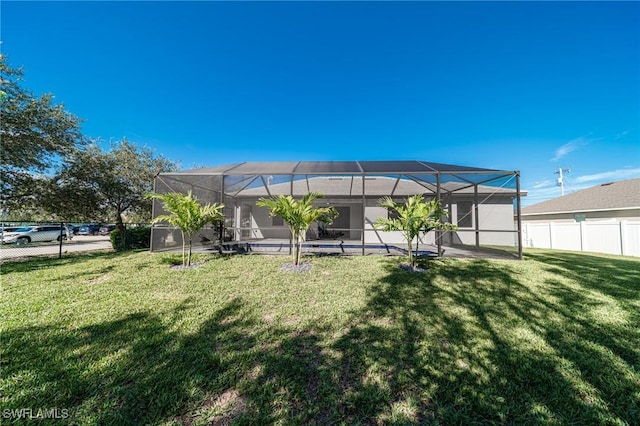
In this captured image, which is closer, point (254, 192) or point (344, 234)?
point (254, 192)

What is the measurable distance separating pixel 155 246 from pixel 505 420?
9487 millimetres

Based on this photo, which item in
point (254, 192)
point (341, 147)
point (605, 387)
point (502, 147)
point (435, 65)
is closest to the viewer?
point (605, 387)

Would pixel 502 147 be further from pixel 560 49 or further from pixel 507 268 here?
pixel 507 268

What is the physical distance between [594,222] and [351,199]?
1102cm

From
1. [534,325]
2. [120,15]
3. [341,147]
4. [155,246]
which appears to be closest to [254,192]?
[155,246]

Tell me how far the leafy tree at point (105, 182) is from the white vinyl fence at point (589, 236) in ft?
60.2

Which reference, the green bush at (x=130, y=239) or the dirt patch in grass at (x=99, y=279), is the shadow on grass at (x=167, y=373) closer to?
the dirt patch in grass at (x=99, y=279)

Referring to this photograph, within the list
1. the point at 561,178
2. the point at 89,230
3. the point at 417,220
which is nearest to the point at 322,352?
the point at 417,220

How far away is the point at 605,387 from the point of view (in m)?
2.03

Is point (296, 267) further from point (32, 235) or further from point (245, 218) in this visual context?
point (32, 235)

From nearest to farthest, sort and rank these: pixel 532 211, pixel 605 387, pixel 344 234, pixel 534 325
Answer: pixel 605 387, pixel 534 325, pixel 344 234, pixel 532 211

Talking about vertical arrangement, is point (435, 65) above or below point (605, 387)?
above

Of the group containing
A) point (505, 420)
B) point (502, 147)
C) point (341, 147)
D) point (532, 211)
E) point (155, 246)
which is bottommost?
point (505, 420)

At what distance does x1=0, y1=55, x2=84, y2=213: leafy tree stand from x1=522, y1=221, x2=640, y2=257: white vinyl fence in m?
22.6
